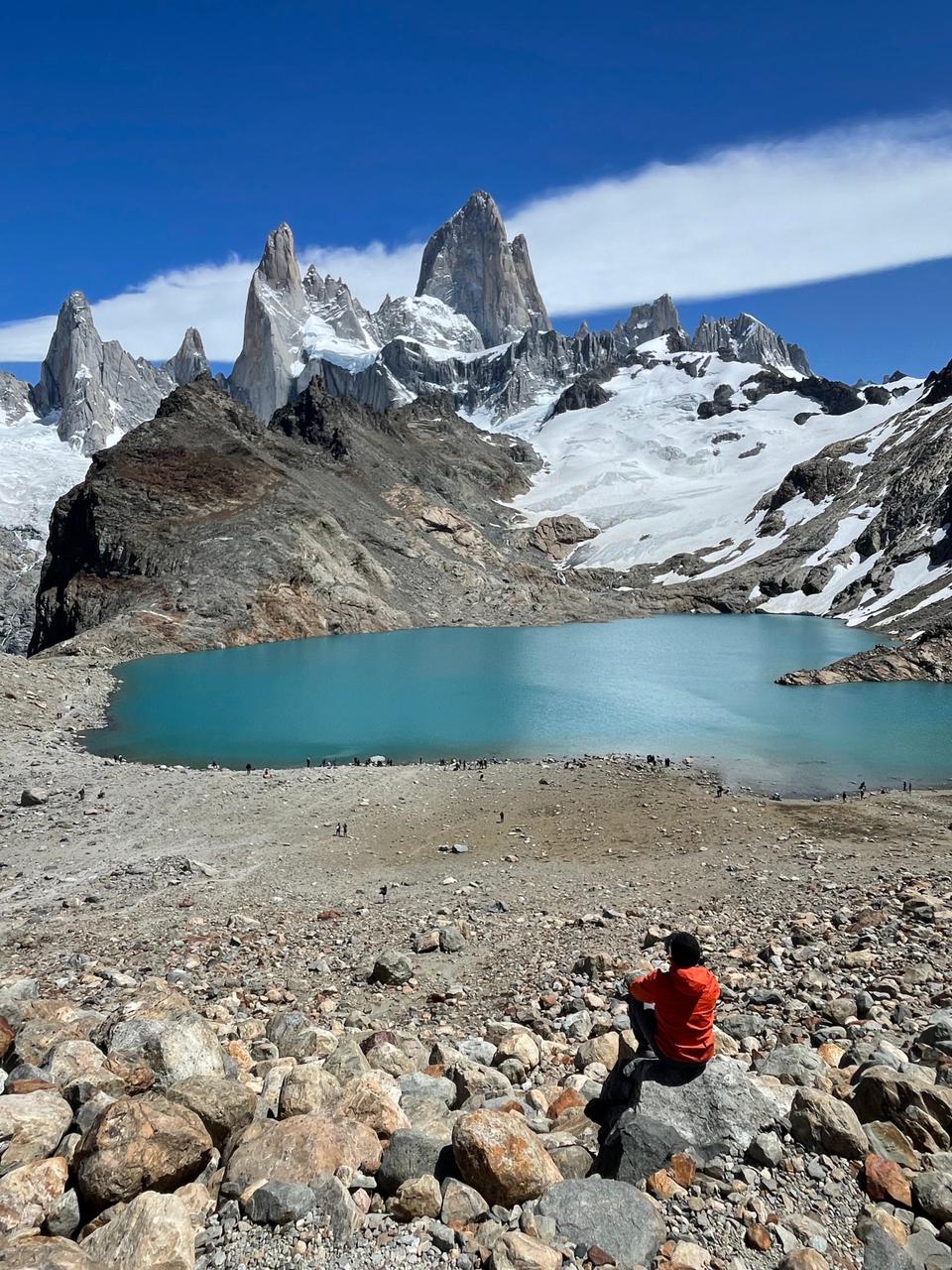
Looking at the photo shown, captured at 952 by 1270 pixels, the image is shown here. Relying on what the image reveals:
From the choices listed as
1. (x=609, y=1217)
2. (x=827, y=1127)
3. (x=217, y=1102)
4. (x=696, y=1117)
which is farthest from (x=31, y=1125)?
(x=827, y=1127)

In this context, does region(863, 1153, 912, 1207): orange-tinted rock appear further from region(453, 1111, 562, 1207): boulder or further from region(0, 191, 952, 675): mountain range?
region(0, 191, 952, 675): mountain range

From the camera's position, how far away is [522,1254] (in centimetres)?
462

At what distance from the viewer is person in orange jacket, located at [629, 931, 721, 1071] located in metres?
6.10

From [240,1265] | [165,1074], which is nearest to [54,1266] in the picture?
[240,1265]

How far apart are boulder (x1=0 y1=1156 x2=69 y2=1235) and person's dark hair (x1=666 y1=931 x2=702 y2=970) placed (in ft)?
14.8

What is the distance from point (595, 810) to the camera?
24.0m

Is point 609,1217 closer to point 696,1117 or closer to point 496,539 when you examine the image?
point 696,1117

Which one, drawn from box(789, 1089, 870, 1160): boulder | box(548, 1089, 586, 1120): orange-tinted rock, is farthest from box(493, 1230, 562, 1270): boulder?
box(789, 1089, 870, 1160): boulder

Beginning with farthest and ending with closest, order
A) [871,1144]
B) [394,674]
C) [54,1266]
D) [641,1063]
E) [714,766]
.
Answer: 1. [394,674]
2. [714,766]
3. [641,1063]
4. [871,1144]
5. [54,1266]

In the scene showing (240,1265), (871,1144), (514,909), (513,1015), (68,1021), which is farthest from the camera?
(514,909)

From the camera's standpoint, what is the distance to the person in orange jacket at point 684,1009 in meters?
6.10

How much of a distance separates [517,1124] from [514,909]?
995 centimetres

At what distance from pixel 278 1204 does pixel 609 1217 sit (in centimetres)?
212

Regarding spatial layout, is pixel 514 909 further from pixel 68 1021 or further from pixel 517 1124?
pixel 517 1124
